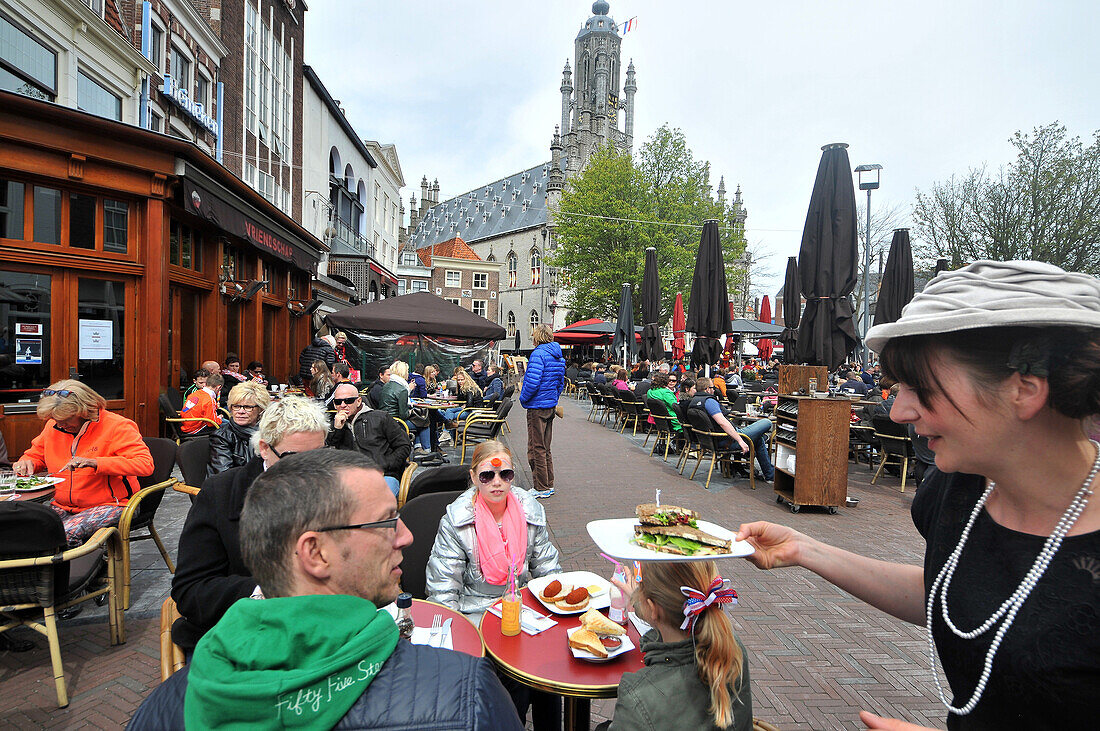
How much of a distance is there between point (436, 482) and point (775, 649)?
2.45 meters

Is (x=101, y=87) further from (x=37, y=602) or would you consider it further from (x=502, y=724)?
(x=502, y=724)

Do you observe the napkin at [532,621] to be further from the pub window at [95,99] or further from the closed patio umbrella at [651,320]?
the closed patio umbrella at [651,320]

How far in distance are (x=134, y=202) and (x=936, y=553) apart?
9977 millimetres

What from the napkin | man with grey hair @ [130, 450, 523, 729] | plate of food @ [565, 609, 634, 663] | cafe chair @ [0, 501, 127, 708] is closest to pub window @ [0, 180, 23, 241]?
cafe chair @ [0, 501, 127, 708]

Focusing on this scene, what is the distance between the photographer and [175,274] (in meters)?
8.70

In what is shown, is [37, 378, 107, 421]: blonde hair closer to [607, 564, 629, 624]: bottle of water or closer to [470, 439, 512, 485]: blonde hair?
[470, 439, 512, 485]: blonde hair

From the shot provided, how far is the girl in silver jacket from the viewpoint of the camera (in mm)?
2879

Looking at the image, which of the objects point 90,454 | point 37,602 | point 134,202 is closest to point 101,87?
point 134,202

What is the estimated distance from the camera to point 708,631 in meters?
1.64

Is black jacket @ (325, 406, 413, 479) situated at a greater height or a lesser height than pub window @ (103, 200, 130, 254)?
lesser

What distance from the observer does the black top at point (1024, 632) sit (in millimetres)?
981

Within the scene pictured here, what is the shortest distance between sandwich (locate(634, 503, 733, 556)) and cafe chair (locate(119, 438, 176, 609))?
3.57 metres

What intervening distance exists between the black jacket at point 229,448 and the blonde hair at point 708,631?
12.5ft

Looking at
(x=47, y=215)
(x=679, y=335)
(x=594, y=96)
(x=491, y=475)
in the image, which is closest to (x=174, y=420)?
(x=47, y=215)
